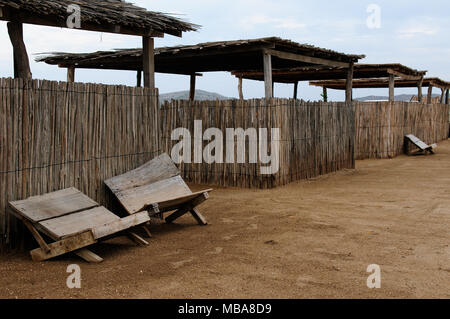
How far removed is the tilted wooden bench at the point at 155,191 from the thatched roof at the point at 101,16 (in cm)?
171

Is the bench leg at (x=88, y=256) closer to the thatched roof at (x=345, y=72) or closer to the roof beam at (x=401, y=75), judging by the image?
the thatched roof at (x=345, y=72)

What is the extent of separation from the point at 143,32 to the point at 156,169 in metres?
1.86

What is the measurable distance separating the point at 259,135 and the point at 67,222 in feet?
16.5

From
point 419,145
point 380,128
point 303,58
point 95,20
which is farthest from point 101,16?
point 419,145

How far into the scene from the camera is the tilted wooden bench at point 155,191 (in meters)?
5.41

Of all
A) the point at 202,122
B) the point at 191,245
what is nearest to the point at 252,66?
the point at 202,122

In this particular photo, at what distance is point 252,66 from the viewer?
42.6ft

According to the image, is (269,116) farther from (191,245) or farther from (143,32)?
(191,245)

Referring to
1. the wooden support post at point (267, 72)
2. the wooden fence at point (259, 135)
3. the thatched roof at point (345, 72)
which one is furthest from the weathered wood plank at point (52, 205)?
the thatched roof at point (345, 72)

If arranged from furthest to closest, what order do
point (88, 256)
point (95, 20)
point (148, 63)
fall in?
1. point (148, 63)
2. point (95, 20)
3. point (88, 256)

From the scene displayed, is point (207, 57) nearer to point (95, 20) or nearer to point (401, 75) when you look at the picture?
point (95, 20)

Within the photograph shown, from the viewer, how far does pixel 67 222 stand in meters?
4.56

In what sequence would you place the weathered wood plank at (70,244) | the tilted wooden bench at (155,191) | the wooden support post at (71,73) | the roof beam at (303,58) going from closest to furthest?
the weathered wood plank at (70,244) → the tilted wooden bench at (155,191) → the roof beam at (303,58) → the wooden support post at (71,73)

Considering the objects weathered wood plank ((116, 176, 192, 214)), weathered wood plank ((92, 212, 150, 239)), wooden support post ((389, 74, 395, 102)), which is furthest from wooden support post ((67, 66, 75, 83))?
wooden support post ((389, 74, 395, 102))
